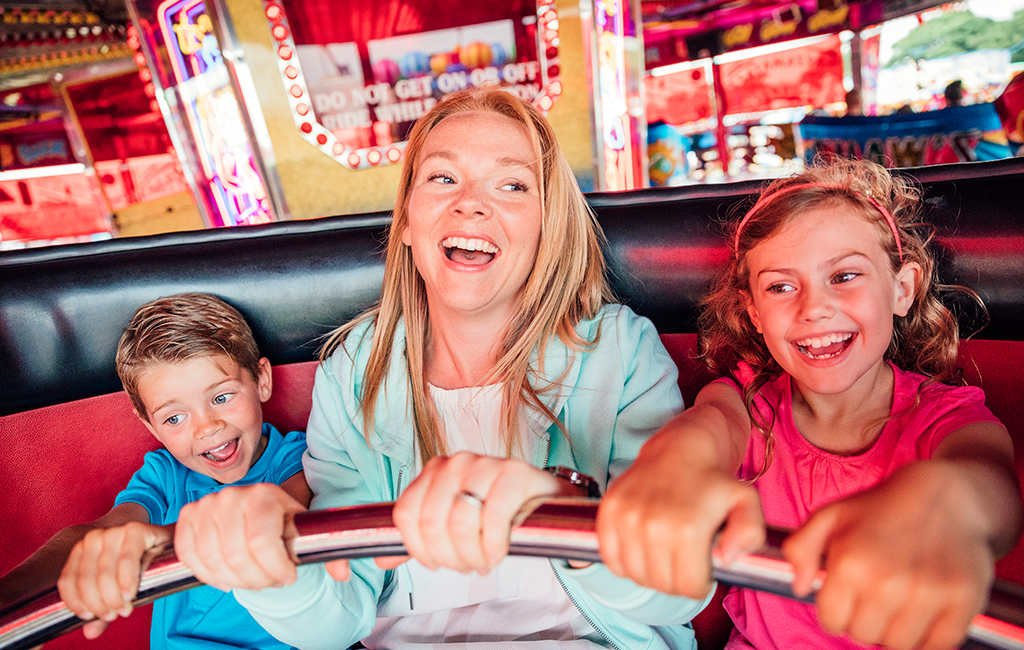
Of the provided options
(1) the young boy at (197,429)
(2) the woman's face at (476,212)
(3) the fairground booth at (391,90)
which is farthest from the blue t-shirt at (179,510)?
(3) the fairground booth at (391,90)

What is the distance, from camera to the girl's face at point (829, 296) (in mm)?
761

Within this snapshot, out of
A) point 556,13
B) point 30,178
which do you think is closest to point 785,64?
point 556,13

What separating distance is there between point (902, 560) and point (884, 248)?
24.0 inches

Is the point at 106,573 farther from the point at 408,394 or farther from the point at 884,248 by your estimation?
the point at 884,248

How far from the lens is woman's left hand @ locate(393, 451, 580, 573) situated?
1.24ft

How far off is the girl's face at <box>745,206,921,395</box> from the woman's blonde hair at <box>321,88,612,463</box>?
0.81 feet

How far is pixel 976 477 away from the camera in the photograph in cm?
44

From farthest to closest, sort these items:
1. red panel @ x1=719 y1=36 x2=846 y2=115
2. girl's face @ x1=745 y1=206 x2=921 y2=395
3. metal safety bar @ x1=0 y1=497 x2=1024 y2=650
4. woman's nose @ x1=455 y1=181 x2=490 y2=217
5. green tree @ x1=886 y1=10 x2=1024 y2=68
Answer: red panel @ x1=719 y1=36 x2=846 y2=115
green tree @ x1=886 y1=10 x2=1024 y2=68
woman's nose @ x1=455 y1=181 x2=490 y2=217
girl's face @ x1=745 y1=206 x2=921 y2=395
metal safety bar @ x1=0 y1=497 x2=1024 y2=650

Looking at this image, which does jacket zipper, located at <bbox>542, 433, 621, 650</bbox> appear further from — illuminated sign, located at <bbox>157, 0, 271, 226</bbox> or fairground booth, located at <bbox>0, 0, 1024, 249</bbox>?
illuminated sign, located at <bbox>157, 0, 271, 226</bbox>

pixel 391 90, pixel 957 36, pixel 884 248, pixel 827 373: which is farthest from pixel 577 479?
pixel 957 36

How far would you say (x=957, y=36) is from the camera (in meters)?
4.77

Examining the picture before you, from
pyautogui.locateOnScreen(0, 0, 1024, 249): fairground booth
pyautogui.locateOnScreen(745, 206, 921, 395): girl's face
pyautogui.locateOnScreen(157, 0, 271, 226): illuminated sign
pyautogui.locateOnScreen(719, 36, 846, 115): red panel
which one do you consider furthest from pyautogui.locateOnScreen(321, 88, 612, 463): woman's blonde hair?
pyautogui.locateOnScreen(719, 36, 846, 115): red panel

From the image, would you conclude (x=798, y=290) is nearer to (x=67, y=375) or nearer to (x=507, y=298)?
(x=507, y=298)

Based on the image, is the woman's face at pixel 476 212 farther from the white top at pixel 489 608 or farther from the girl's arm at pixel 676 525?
the girl's arm at pixel 676 525
